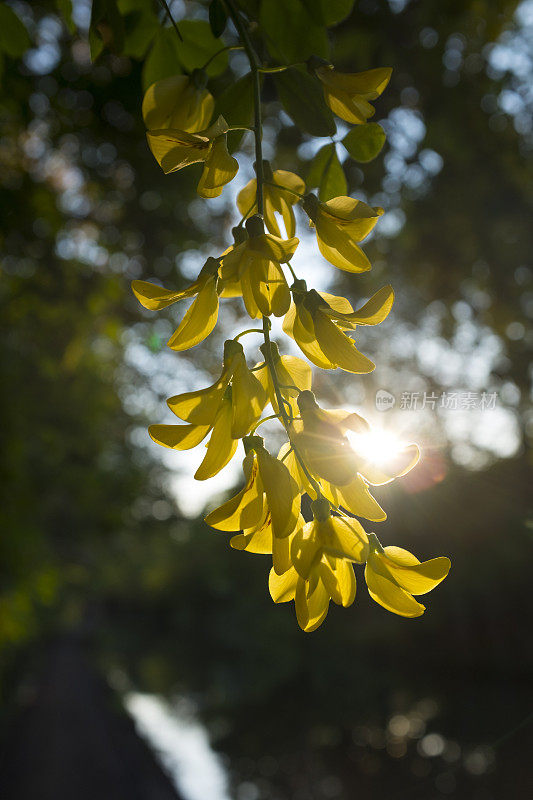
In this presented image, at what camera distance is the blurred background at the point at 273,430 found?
165cm

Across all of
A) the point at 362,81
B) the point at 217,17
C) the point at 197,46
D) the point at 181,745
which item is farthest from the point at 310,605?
the point at 181,745

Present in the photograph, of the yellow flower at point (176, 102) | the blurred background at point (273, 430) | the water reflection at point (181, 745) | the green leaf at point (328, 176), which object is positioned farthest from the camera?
the water reflection at point (181, 745)

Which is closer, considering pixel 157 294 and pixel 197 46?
pixel 157 294

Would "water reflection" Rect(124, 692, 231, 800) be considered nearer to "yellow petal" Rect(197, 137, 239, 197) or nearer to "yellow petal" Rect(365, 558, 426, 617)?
"yellow petal" Rect(365, 558, 426, 617)

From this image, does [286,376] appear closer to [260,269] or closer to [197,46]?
[260,269]

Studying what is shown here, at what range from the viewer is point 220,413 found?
354mm

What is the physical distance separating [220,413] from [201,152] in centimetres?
16

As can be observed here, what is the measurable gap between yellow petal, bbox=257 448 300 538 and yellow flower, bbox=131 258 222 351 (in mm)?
92

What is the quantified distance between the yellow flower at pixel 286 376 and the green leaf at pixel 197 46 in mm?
383

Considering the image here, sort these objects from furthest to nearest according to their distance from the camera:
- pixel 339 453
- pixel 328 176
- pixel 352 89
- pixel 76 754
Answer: pixel 76 754 < pixel 328 176 < pixel 352 89 < pixel 339 453

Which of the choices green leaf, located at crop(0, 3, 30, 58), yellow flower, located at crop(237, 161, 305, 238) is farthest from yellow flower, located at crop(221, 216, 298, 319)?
green leaf, located at crop(0, 3, 30, 58)

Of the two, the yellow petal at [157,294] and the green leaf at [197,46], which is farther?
the green leaf at [197,46]

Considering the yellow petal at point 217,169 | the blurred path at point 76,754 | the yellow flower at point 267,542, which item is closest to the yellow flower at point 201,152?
the yellow petal at point 217,169

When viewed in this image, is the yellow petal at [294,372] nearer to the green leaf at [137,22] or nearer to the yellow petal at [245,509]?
the yellow petal at [245,509]
